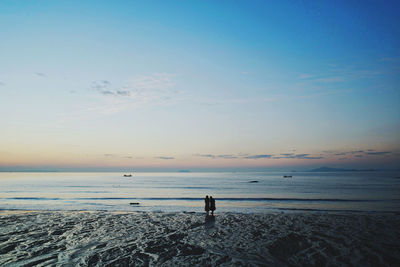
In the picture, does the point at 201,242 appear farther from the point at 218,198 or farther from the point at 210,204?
the point at 218,198

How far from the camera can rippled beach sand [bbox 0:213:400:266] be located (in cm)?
1082

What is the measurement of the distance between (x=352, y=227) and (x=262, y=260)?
10527 mm

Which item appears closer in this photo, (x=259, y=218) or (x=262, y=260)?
(x=262, y=260)

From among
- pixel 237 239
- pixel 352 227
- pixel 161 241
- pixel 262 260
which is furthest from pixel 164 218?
pixel 352 227

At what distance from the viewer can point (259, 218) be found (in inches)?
843

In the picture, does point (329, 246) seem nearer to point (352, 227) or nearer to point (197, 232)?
point (352, 227)

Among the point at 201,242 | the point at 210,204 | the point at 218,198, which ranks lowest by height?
the point at 218,198

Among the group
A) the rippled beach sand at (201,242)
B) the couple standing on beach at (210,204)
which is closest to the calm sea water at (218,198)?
the couple standing on beach at (210,204)

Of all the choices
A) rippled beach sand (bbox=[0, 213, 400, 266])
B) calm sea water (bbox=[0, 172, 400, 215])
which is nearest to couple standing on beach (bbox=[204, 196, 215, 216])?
rippled beach sand (bbox=[0, 213, 400, 266])

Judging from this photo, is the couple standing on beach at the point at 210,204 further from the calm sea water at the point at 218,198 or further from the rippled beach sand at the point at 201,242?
the calm sea water at the point at 218,198

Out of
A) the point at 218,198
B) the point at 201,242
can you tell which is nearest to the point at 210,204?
the point at 201,242

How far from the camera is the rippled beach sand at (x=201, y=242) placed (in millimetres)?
10820

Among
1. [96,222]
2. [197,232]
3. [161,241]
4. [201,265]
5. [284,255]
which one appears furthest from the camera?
[96,222]

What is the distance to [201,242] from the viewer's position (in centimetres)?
1364
